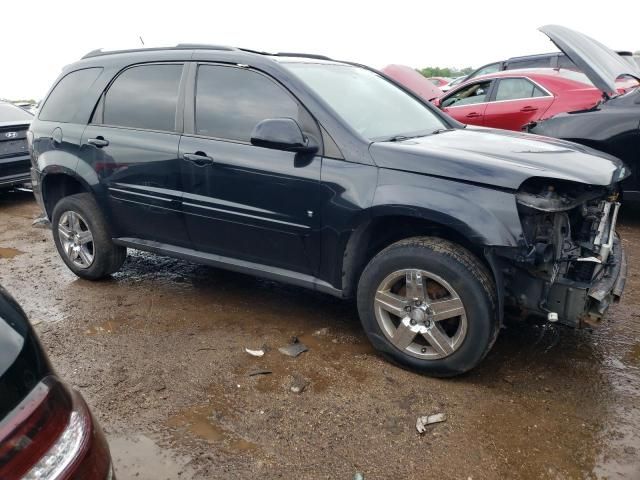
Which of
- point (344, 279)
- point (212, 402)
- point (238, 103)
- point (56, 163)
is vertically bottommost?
point (212, 402)

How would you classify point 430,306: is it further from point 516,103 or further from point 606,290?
point 516,103

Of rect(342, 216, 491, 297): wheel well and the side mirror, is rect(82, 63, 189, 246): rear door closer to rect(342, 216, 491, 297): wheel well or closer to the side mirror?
the side mirror

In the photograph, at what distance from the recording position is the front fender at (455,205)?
8.54 ft

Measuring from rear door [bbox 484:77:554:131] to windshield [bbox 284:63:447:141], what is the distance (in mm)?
4021

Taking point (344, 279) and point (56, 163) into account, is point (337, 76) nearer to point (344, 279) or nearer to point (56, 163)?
point (344, 279)

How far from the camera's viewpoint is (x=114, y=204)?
4047 millimetres

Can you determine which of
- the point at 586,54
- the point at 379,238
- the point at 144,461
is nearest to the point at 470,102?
the point at 586,54

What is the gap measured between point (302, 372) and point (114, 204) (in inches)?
80.7

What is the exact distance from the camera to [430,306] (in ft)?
9.47

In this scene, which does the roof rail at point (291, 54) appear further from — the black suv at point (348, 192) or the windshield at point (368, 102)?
the windshield at point (368, 102)

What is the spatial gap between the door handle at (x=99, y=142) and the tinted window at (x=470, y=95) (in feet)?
19.2

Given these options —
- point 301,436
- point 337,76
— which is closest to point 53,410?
point 301,436

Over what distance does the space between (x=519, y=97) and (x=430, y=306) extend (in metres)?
5.81

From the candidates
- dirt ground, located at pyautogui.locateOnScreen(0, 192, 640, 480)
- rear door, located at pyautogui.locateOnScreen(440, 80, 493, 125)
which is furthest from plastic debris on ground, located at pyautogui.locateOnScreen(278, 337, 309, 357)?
rear door, located at pyautogui.locateOnScreen(440, 80, 493, 125)
